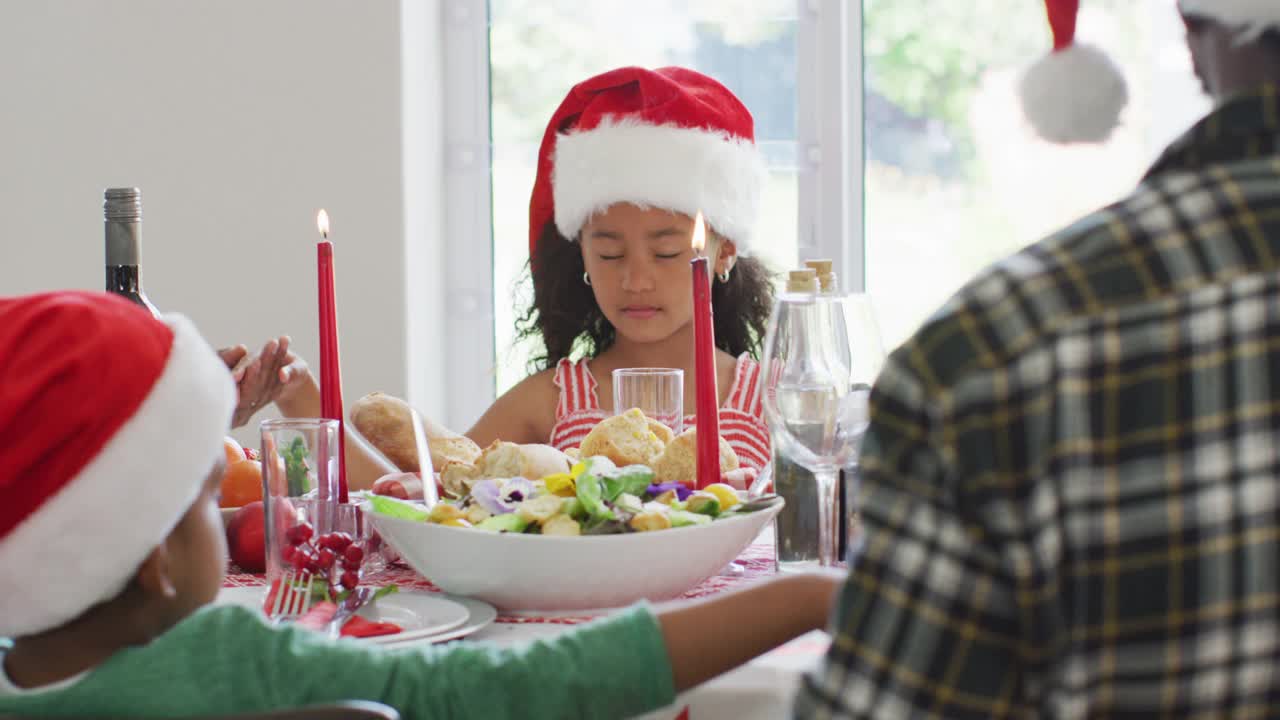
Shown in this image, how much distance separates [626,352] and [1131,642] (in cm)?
174

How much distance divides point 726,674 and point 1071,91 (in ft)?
1.46

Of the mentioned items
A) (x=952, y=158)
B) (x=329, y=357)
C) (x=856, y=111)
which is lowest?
(x=329, y=357)

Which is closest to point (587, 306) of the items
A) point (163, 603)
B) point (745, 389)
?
point (745, 389)

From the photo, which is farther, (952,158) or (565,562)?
(952,158)

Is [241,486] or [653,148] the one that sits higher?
[653,148]

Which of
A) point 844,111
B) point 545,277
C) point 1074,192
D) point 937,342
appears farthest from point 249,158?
point 937,342

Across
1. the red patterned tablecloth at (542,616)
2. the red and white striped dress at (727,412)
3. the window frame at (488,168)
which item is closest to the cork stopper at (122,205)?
the red patterned tablecloth at (542,616)

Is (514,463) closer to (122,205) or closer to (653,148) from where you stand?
(122,205)

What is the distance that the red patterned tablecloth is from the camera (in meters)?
1.03

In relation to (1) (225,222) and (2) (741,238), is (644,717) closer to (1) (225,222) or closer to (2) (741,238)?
(2) (741,238)

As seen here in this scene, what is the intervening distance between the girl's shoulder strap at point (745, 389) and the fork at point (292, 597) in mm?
1122

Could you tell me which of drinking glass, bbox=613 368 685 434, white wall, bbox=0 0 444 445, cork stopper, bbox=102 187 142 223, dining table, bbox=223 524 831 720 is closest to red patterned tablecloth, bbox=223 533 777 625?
dining table, bbox=223 524 831 720

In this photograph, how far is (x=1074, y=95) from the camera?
2.35 feet

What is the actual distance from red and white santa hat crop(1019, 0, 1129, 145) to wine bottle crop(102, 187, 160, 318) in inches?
33.3
